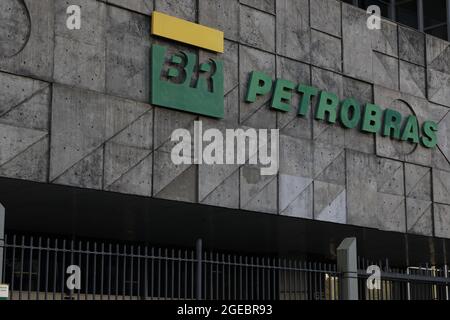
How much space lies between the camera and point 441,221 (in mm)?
26266

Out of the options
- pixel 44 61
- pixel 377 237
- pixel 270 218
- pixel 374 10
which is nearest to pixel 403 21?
pixel 374 10

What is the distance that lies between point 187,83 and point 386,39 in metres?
7.75

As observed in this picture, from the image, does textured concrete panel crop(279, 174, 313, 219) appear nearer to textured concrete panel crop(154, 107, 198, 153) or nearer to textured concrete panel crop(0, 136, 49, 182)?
textured concrete panel crop(154, 107, 198, 153)

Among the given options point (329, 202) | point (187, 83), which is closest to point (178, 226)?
A: point (329, 202)

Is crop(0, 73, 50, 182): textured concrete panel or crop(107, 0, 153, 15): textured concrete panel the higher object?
crop(107, 0, 153, 15): textured concrete panel

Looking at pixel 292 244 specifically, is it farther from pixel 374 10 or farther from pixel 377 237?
pixel 374 10

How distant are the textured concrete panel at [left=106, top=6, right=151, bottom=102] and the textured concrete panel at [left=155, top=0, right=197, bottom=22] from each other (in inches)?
19.6

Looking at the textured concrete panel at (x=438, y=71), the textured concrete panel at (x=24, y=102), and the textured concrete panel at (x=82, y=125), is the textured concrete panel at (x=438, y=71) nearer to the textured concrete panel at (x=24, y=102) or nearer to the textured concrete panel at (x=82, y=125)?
the textured concrete panel at (x=82, y=125)

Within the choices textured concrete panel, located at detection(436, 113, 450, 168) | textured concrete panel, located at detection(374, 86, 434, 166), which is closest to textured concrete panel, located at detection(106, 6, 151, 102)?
textured concrete panel, located at detection(374, 86, 434, 166)

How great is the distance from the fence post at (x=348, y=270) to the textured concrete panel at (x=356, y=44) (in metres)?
5.88

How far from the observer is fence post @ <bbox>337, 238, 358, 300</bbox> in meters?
20.0

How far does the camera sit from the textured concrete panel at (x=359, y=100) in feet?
79.2

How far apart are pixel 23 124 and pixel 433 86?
13.4 m

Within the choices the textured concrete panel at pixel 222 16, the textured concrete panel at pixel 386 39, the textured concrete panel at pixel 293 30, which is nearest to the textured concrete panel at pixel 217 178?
the textured concrete panel at pixel 222 16
